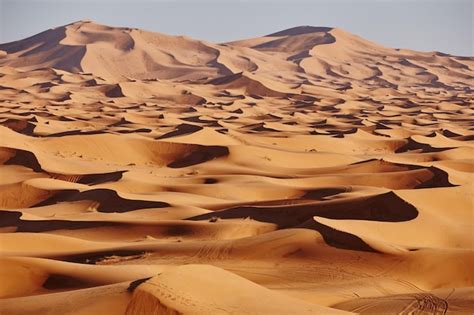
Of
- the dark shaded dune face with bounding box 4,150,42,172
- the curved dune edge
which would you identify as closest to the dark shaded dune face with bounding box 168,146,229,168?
the dark shaded dune face with bounding box 4,150,42,172

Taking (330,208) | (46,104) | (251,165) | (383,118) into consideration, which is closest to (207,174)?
(251,165)

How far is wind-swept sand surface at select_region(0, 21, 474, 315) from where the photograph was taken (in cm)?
737

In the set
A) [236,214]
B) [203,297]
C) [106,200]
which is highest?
[203,297]

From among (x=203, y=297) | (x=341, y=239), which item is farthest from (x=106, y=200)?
(x=203, y=297)

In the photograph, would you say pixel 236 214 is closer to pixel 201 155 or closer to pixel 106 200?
pixel 106 200

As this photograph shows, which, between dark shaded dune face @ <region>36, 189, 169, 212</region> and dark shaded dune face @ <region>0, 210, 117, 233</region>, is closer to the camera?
dark shaded dune face @ <region>0, 210, 117, 233</region>

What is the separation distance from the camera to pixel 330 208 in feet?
44.3

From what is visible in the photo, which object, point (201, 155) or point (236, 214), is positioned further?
point (201, 155)

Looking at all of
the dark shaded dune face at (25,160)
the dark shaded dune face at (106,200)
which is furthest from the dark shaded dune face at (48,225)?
the dark shaded dune face at (25,160)

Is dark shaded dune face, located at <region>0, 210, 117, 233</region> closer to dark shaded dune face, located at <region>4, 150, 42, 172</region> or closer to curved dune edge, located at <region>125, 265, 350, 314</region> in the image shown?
curved dune edge, located at <region>125, 265, 350, 314</region>

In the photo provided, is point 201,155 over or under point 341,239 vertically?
under

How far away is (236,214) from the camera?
1402cm

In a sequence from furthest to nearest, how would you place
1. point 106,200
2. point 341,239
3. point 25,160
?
point 25,160
point 106,200
point 341,239

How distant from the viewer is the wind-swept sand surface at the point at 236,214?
7371 millimetres
